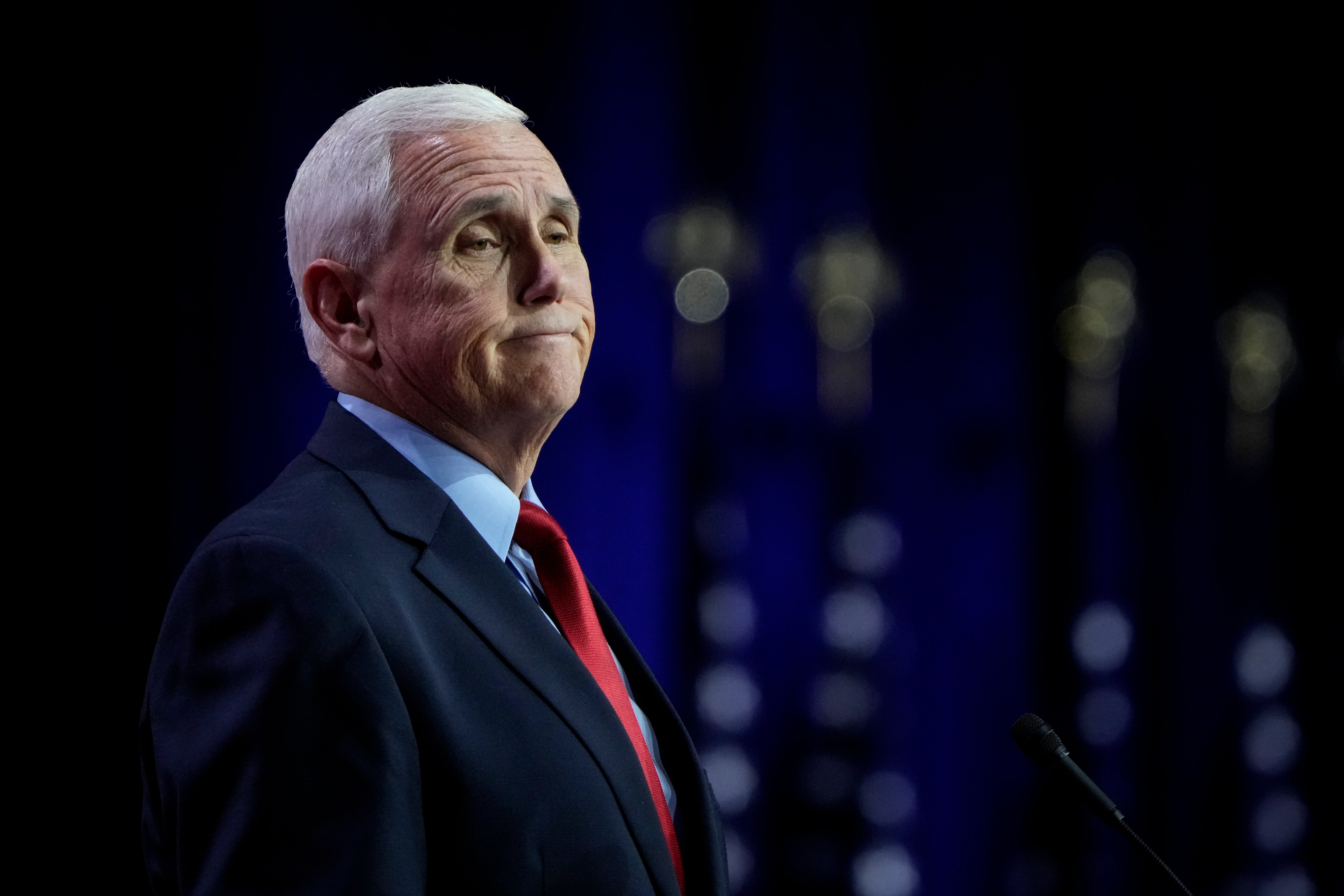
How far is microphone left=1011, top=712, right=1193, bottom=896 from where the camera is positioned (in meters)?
0.90

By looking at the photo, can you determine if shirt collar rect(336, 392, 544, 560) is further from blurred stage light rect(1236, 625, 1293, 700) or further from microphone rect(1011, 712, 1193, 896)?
blurred stage light rect(1236, 625, 1293, 700)

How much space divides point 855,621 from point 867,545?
0.58ft

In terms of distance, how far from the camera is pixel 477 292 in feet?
2.97

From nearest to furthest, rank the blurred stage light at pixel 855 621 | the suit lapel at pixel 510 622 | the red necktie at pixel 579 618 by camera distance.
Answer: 1. the suit lapel at pixel 510 622
2. the red necktie at pixel 579 618
3. the blurred stage light at pixel 855 621

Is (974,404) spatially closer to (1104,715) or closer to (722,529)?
(722,529)

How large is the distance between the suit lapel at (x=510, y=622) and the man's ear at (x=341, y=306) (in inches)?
4.1

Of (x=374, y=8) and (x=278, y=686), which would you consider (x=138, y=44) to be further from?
(x=278, y=686)

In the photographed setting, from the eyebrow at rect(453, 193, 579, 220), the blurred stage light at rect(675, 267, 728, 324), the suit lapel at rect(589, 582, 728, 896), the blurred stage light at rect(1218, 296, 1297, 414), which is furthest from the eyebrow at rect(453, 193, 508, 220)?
the blurred stage light at rect(1218, 296, 1297, 414)

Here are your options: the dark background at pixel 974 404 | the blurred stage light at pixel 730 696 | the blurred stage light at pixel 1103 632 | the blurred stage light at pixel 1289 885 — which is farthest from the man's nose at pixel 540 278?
the blurred stage light at pixel 1289 885

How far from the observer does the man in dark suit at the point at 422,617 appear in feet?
2.24

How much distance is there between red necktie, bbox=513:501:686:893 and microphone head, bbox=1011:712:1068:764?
0.31 metres

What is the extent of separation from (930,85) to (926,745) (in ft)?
5.04

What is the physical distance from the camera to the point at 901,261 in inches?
97.8

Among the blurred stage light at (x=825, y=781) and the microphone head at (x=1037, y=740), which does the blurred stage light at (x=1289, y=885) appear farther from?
the microphone head at (x=1037, y=740)
